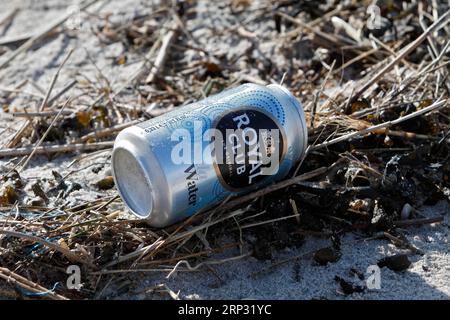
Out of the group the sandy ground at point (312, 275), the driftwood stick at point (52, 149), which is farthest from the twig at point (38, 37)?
the sandy ground at point (312, 275)

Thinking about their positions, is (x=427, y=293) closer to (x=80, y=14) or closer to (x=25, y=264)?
(x=25, y=264)

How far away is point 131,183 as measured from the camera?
6.36 feet

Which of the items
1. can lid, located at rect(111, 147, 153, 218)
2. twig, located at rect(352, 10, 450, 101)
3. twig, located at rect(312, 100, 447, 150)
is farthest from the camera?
twig, located at rect(352, 10, 450, 101)

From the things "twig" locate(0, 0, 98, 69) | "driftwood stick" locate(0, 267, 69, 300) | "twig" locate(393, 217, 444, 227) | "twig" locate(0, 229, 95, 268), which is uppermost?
"twig" locate(0, 0, 98, 69)

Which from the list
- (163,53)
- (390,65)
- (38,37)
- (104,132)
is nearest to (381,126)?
(390,65)

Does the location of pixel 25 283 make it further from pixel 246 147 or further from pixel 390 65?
pixel 390 65

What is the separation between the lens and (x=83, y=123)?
260cm

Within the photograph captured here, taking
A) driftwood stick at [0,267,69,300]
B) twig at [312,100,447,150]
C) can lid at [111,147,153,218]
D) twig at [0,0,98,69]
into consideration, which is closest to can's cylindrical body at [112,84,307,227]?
can lid at [111,147,153,218]

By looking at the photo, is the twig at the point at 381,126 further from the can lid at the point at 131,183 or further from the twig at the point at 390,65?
the can lid at the point at 131,183

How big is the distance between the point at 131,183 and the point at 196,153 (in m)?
0.22

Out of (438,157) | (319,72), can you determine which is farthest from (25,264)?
(319,72)

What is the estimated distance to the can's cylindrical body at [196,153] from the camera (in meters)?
1.81

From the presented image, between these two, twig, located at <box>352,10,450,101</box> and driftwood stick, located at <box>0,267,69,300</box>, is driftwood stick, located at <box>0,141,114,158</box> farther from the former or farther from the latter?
twig, located at <box>352,10,450,101</box>

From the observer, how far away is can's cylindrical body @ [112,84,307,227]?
181 cm
